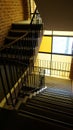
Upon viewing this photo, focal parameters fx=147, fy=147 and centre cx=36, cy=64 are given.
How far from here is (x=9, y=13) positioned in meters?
4.92

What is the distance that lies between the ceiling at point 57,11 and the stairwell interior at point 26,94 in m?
0.71

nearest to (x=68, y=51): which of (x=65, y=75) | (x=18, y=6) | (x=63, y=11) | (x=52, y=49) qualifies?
(x=52, y=49)

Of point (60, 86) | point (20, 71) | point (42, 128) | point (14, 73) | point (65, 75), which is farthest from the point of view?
point (65, 75)

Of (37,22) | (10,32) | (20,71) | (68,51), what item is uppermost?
(37,22)

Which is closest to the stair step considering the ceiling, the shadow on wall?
the ceiling

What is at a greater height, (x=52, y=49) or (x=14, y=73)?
(x=14, y=73)

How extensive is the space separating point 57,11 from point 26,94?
216cm

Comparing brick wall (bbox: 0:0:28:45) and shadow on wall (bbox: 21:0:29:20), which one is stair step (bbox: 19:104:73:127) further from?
shadow on wall (bbox: 21:0:29:20)

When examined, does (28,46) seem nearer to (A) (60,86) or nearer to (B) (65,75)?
(A) (60,86)

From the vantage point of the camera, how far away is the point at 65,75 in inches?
292

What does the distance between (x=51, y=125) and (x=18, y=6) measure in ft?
16.0

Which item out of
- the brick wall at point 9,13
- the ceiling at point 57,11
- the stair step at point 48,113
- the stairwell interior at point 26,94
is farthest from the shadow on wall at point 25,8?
the stair step at point 48,113

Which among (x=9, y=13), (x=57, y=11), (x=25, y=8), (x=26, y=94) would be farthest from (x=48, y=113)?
(x=25, y=8)

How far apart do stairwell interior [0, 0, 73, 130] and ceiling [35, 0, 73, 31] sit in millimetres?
709
